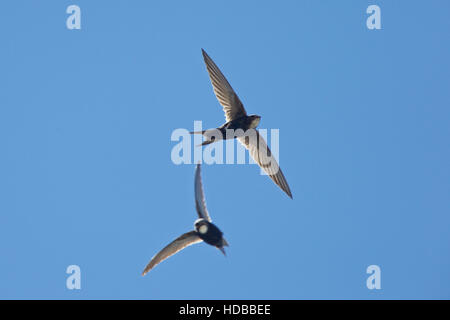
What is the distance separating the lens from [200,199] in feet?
22.4

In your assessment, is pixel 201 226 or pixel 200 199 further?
pixel 200 199

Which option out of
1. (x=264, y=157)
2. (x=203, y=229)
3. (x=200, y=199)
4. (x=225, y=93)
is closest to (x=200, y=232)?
(x=203, y=229)

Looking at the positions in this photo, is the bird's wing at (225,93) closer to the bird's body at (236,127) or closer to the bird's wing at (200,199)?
the bird's body at (236,127)

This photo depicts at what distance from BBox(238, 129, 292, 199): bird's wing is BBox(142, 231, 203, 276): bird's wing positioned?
2.43 m

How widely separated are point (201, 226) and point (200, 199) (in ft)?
0.87

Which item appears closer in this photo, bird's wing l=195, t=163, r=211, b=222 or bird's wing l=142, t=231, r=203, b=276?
bird's wing l=195, t=163, r=211, b=222

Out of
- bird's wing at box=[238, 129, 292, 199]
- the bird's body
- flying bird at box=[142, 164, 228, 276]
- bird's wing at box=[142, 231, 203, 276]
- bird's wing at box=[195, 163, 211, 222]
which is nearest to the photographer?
flying bird at box=[142, 164, 228, 276]

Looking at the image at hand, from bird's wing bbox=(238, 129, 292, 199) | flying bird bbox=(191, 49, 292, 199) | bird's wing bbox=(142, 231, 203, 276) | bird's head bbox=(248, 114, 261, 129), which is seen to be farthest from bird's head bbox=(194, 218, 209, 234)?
bird's wing bbox=(238, 129, 292, 199)

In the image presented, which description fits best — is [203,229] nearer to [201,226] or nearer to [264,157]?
[201,226]

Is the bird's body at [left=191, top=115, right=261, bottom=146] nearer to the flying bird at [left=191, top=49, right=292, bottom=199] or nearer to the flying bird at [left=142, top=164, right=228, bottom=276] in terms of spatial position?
the flying bird at [left=191, top=49, right=292, bottom=199]

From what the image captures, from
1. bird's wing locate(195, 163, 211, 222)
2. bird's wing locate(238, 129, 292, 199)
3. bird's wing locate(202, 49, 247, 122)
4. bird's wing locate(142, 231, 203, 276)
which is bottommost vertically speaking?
bird's wing locate(142, 231, 203, 276)

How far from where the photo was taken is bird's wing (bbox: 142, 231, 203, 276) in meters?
6.96
